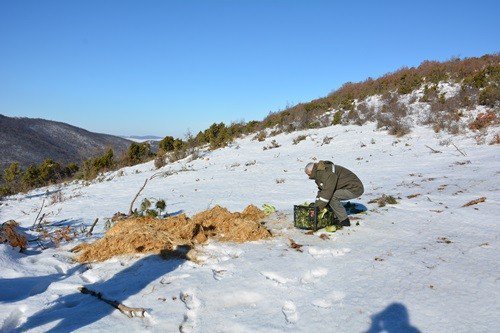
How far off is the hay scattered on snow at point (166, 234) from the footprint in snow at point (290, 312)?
188cm

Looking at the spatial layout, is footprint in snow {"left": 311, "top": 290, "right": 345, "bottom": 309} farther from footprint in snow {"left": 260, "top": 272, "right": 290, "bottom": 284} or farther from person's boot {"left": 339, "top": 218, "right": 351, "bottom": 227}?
person's boot {"left": 339, "top": 218, "right": 351, "bottom": 227}

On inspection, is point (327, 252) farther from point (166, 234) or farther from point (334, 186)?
point (166, 234)

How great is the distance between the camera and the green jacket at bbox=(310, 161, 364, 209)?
18.0ft

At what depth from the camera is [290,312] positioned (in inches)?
133

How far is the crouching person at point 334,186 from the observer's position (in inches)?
216

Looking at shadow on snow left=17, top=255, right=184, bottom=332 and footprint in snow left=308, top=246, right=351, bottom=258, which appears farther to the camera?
footprint in snow left=308, top=246, right=351, bottom=258

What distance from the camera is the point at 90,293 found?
3.82 m

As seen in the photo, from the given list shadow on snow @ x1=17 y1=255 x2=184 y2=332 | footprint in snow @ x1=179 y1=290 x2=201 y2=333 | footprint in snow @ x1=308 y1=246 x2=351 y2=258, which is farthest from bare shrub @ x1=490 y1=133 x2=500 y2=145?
footprint in snow @ x1=179 y1=290 x2=201 y2=333

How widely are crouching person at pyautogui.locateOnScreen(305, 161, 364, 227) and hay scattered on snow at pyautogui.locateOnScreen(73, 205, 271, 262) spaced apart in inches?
40.1

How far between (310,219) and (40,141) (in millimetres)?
53799

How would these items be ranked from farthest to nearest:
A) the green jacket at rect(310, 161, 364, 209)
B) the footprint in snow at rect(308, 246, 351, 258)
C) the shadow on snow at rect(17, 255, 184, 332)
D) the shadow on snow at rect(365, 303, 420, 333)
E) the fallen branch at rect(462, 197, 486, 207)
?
the fallen branch at rect(462, 197, 486, 207)
the green jacket at rect(310, 161, 364, 209)
the footprint in snow at rect(308, 246, 351, 258)
the shadow on snow at rect(17, 255, 184, 332)
the shadow on snow at rect(365, 303, 420, 333)

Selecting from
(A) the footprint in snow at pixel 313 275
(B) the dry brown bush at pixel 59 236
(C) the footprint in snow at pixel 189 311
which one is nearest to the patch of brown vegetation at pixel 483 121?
(A) the footprint in snow at pixel 313 275

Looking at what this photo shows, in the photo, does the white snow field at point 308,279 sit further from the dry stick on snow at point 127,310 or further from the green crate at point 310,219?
the green crate at point 310,219

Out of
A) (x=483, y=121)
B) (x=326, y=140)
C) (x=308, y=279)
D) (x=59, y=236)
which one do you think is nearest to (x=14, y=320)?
(x=308, y=279)
